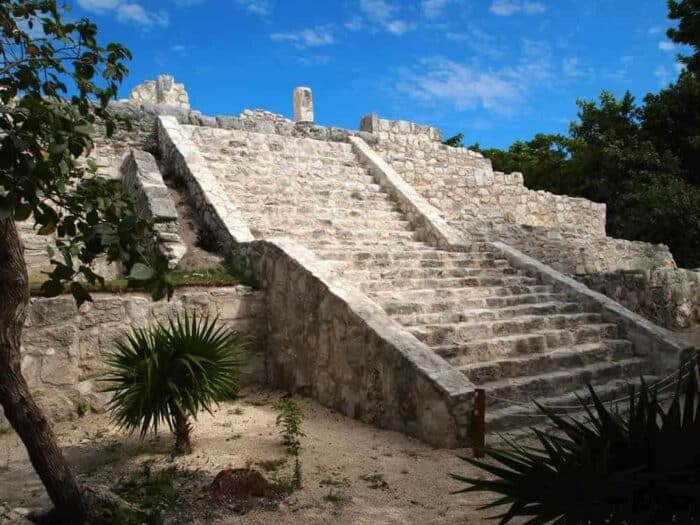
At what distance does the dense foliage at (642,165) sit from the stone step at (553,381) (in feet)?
27.0

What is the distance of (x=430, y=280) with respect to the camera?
272 inches

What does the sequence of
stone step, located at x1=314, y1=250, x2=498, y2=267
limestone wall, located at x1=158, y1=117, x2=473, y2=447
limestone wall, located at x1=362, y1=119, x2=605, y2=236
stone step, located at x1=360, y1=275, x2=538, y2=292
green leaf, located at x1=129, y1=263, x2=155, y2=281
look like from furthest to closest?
limestone wall, located at x1=362, y1=119, x2=605, y2=236 < stone step, located at x1=314, y1=250, x2=498, y2=267 < stone step, located at x1=360, y1=275, x2=538, y2=292 < limestone wall, located at x1=158, y1=117, x2=473, y2=447 < green leaf, located at x1=129, y1=263, x2=155, y2=281

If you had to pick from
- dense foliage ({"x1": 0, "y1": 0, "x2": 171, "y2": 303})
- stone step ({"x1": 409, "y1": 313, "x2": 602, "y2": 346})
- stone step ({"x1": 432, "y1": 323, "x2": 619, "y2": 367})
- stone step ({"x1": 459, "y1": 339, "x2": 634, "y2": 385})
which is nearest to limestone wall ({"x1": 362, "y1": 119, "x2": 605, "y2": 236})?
stone step ({"x1": 409, "y1": 313, "x2": 602, "y2": 346})

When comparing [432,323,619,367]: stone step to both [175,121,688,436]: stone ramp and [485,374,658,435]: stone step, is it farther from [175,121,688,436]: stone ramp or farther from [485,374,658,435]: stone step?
[485,374,658,435]: stone step

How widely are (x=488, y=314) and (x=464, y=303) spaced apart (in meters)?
0.32

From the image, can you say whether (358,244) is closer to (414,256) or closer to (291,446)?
(414,256)

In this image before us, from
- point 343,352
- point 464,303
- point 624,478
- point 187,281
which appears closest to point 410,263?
point 464,303

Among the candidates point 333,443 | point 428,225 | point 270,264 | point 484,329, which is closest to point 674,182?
point 428,225

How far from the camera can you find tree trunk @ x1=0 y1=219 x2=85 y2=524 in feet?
8.43

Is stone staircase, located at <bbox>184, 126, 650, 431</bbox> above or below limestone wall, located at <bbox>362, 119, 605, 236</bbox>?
below

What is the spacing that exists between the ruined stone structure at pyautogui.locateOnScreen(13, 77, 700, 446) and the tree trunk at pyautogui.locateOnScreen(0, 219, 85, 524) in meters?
2.53

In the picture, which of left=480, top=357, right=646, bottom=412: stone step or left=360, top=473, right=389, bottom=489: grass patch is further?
left=480, top=357, right=646, bottom=412: stone step

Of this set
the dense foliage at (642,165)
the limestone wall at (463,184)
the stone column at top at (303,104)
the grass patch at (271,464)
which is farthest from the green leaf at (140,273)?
the dense foliage at (642,165)

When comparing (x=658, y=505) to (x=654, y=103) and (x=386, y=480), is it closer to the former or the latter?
(x=386, y=480)
